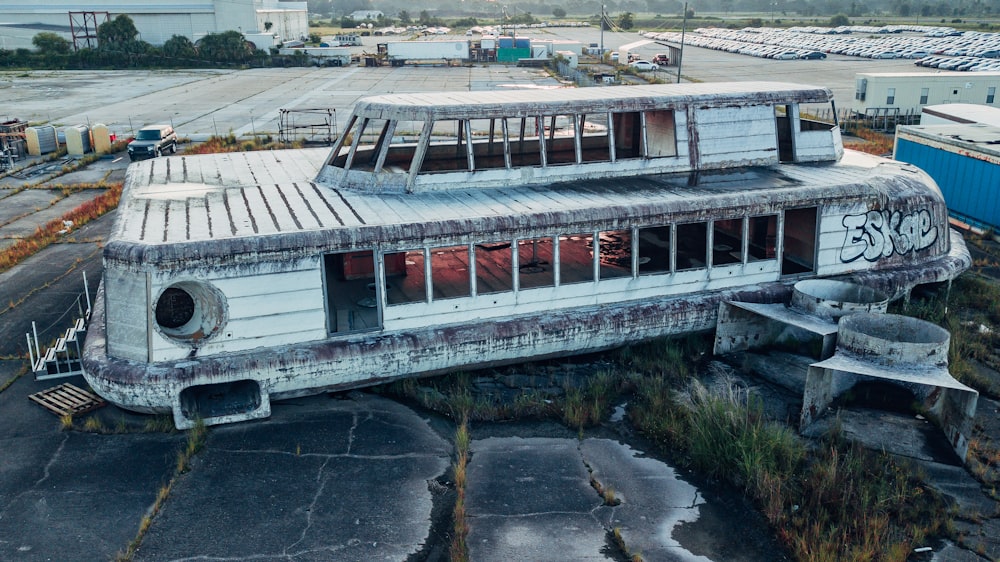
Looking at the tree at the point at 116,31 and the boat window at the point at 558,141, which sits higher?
the tree at the point at 116,31

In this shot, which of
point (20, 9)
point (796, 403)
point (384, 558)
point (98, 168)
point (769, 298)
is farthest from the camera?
point (20, 9)

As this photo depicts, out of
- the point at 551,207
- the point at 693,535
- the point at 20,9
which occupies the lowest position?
the point at 693,535

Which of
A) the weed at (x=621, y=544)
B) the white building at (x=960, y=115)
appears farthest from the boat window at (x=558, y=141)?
the white building at (x=960, y=115)

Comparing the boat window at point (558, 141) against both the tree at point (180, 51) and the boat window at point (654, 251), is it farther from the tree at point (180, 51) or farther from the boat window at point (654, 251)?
the tree at point (180, 51)

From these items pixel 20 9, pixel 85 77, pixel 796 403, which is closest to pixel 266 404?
pixel 796 403

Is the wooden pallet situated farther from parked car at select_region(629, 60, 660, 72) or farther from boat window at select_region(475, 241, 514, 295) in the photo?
parked car at select_region(629, 60, 660, 72)

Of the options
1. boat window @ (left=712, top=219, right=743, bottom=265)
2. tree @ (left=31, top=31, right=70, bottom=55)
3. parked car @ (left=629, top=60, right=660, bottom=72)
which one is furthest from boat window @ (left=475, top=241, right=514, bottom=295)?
tree @ (left=31, top=31, right=70, bottom=55)

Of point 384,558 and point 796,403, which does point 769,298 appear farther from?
point 384,558

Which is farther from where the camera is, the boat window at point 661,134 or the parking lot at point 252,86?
the parking lot at point 252,86
